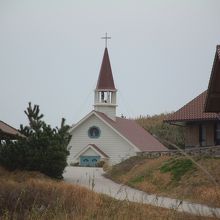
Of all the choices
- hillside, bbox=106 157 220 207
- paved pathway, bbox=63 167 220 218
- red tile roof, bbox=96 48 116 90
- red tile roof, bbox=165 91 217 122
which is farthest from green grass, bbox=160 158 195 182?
red tile roof, bbox=96 48 116 90

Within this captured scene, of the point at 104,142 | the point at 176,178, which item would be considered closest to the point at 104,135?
the point at 104,142

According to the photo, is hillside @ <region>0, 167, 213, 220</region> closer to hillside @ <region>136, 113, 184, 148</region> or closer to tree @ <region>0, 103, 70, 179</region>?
tree @ <region>0, 103, 70, 179</region>

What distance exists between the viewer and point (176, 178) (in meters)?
25.0

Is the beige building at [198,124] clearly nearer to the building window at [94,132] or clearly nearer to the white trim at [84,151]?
the white trim at [84,151]

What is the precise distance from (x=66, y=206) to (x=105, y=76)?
3993 cm

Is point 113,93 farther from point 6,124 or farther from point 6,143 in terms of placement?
point 6,143

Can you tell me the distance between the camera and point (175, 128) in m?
58.5

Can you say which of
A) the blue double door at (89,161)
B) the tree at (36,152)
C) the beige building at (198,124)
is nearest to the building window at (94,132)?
the blue double door at (89,161)

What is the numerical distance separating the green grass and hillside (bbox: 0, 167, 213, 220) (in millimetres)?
10976

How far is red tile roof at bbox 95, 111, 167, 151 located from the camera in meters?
47.2

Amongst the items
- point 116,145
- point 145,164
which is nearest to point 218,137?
point 145,164

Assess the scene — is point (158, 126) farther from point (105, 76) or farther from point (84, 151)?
point (84, 151)

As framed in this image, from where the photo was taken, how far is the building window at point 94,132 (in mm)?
48372

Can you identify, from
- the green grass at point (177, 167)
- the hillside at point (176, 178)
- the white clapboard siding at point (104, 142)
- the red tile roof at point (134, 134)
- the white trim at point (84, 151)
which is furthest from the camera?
the red tile roof at point (134, 134)
